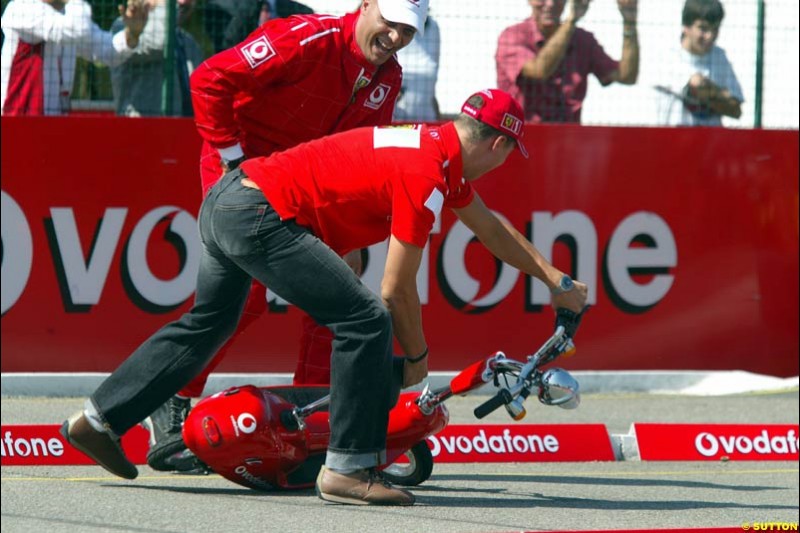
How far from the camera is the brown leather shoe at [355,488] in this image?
5219 millimetres

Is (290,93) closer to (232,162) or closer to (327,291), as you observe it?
(232,162)

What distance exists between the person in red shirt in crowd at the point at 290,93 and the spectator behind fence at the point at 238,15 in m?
2.32

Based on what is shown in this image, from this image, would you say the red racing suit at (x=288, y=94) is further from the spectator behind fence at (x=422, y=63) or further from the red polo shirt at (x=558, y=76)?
the red polo shirt at (x=558, y=76)

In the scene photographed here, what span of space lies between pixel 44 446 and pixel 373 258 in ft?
8.74

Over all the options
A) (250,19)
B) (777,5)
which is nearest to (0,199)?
(250,19)

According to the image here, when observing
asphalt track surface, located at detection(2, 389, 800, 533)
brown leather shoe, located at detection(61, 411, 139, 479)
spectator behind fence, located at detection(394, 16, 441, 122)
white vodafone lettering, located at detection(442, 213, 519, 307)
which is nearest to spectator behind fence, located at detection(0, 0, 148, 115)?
spectator behind fence, located at detection(394, 16, 441, 122)

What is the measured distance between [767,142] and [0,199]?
4639 millimetres

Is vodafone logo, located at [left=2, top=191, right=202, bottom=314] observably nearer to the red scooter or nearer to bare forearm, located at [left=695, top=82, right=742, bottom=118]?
the red scooter

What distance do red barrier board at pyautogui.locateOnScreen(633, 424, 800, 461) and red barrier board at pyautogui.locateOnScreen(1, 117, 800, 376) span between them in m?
1.80

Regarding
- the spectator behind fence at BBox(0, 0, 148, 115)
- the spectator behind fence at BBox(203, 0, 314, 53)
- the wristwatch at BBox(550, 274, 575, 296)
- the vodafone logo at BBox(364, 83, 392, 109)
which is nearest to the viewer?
the wristwatch at BBox(550, 274, 575, 296)

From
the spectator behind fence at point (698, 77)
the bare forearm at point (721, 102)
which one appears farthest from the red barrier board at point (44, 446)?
the bare forearm at point (721, 102)

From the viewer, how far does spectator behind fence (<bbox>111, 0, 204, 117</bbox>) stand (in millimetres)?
8320

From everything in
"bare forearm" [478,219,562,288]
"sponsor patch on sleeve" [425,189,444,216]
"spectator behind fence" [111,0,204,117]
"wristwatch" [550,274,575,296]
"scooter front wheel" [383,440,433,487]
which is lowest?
"scooter front wheel" [383,440,433,487]

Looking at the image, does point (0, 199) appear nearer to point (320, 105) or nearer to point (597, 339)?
point (320, 105)
